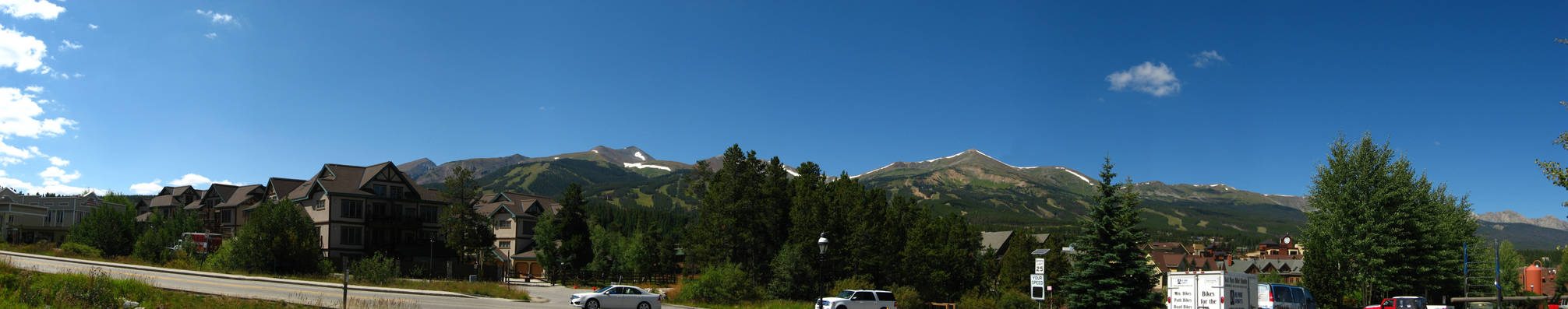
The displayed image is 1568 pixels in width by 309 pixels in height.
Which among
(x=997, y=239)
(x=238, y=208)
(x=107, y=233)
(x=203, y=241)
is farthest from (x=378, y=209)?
(x=997, y=239)

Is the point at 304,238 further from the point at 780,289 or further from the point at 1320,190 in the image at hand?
the point at 1320,190

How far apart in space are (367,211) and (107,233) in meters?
16.9

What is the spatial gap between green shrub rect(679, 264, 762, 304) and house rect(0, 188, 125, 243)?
62.9m

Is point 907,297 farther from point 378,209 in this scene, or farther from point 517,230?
point 517,230

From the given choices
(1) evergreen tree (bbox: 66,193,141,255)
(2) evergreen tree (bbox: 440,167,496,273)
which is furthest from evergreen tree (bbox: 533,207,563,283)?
(1) evergreen tree (bbox: 66,193,141,255)

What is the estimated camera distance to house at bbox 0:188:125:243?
76819 millimetres

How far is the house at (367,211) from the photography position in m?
64.2

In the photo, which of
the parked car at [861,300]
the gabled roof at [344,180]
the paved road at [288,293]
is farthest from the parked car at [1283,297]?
the gabled roof at [344,180]

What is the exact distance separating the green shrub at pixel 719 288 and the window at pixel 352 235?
32.3 m

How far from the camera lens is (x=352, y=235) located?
65.4 m

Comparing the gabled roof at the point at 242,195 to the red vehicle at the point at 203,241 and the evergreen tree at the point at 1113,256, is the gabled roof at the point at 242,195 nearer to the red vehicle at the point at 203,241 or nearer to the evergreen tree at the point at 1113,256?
the red vehicle at the point at 203,241

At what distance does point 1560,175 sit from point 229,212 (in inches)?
3490

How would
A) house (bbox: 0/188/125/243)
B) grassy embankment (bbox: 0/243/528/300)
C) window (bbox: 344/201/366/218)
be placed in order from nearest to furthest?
grassy embankment (bbox: 0/243/528/300), window (bbox: 344/201/366/218), house (bbox: 0/188/125/243)

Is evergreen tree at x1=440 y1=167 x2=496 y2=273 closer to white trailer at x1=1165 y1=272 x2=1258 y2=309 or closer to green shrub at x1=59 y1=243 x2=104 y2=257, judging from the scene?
green shrub at x1=59 y1=243 x2=104 y2=257
